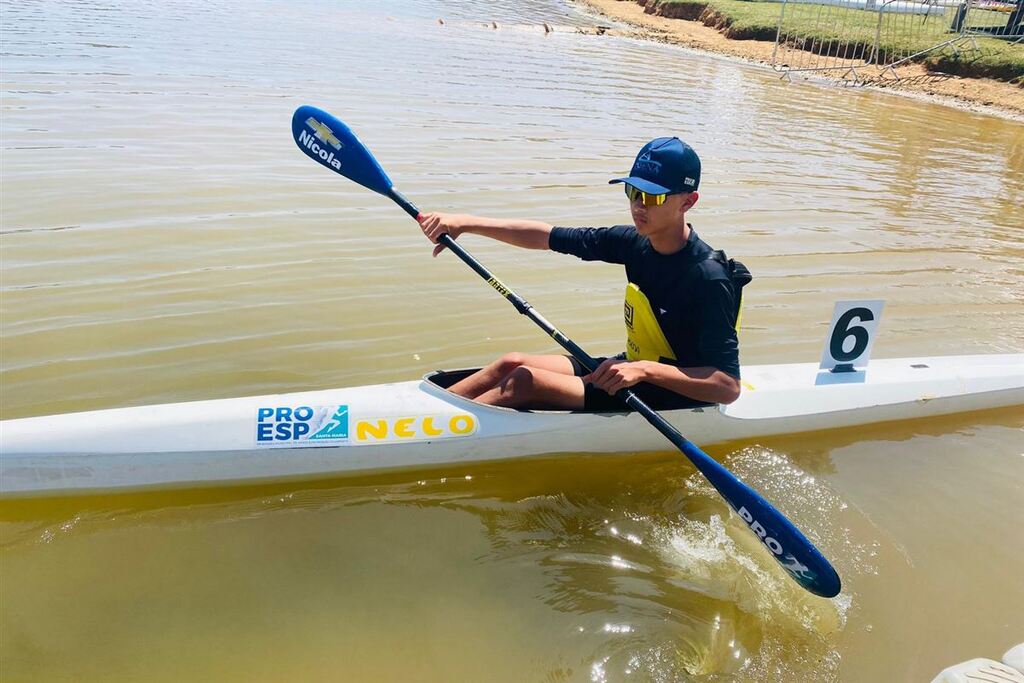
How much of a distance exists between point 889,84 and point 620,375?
16.8 meters

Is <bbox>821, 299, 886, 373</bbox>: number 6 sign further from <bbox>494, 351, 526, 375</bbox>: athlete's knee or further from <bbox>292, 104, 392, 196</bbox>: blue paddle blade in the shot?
<bbox>292, 104, 392, 196</bbox>: blue paddle blade

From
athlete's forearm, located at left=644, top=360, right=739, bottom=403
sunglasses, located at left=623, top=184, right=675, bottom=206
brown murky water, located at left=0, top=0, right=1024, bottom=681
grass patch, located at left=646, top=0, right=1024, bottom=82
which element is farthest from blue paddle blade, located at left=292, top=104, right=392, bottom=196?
grass patch, located at left=646, top=0, right=1024, bottom=82

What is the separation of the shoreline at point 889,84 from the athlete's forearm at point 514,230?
1361 cm

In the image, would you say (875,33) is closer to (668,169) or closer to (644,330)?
(644,330)

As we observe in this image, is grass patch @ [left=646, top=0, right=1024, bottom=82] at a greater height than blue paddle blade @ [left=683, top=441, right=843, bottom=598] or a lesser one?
greater

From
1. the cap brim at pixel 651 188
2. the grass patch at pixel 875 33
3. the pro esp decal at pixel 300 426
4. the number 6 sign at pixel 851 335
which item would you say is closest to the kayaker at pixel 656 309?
the cap brim at pixel 651 188

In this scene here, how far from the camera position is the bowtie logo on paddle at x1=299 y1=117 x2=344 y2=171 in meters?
4.23

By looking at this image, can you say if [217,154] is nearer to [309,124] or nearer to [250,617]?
[309,124]

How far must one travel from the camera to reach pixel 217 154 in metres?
7.45

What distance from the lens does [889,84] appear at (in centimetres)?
1673

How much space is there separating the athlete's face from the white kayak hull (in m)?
0.93

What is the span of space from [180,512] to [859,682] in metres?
2.65

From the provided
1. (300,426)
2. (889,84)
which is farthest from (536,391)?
(889,84)

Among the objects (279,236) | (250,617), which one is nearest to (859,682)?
(250,617)
